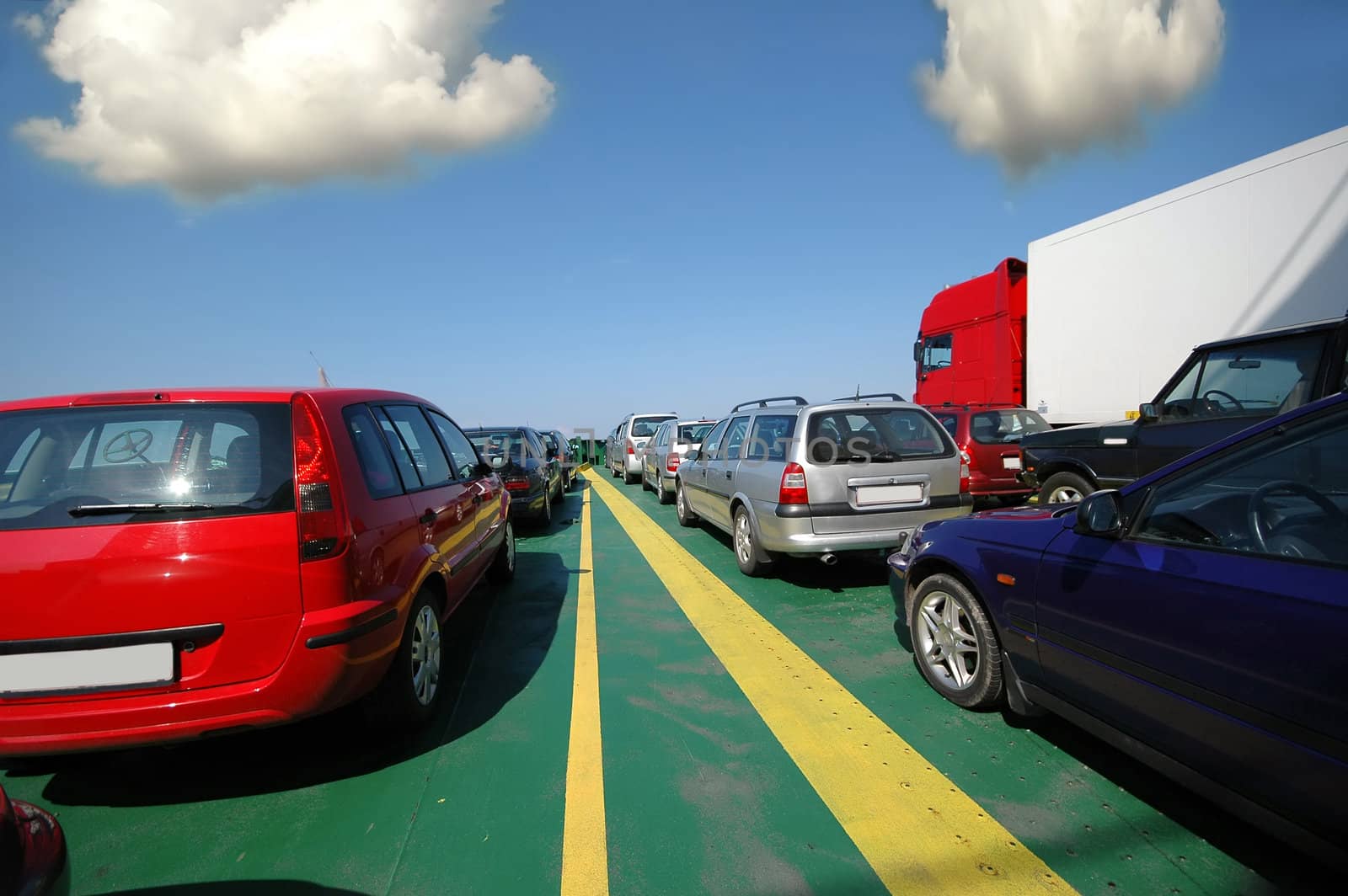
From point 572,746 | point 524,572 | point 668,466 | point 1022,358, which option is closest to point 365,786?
point 572,746

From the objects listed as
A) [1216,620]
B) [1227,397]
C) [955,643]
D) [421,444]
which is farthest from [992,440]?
[421,444]

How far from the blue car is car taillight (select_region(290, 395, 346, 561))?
9.11 feet

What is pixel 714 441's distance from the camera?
7648mm

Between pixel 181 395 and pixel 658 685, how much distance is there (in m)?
2.61

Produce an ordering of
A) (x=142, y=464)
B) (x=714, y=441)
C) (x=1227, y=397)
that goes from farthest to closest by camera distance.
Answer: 1. (x=714, y=441)
2. (x=1227, y=397)
3. (x=142, y=464)

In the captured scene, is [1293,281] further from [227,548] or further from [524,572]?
[227,548]

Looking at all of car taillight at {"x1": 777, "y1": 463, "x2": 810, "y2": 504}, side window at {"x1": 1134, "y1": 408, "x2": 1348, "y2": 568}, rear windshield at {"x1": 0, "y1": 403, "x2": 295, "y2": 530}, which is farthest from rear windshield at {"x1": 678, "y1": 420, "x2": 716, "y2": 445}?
side window at {"x1": 1134, "y1": 408, "x2": 1348, "y2": 568}

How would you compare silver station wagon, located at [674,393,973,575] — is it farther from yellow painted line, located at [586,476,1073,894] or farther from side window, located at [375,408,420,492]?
side window, located at [375,408,420,492]

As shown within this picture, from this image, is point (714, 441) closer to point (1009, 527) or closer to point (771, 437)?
point (771, 437)

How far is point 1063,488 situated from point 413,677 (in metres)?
6.66

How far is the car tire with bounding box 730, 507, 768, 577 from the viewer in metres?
5.75

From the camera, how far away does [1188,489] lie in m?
2.18

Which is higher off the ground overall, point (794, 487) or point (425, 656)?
point (794, 487)

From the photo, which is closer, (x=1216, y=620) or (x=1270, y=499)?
(x=1216, y=620)
